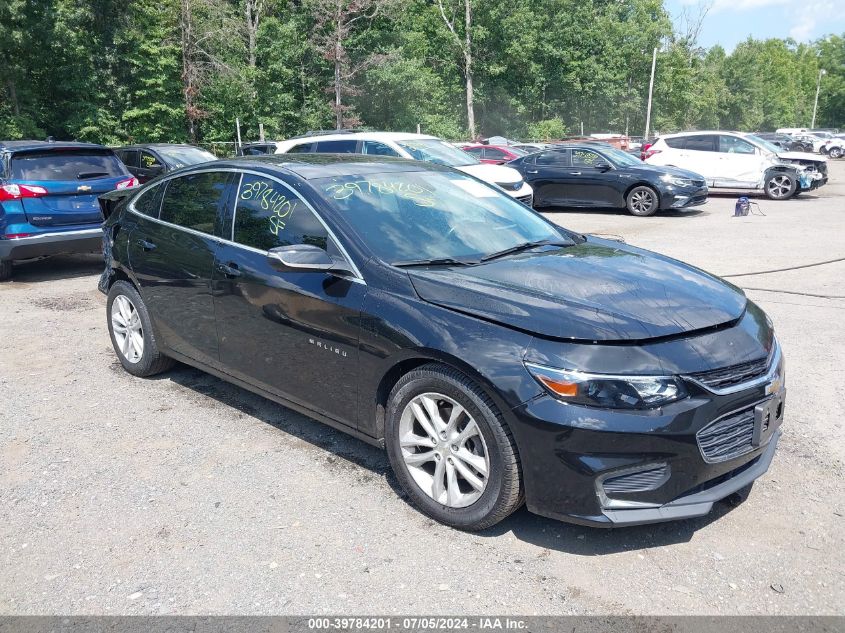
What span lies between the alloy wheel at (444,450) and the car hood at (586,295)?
0.48 metres

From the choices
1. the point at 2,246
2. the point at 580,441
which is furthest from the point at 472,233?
the point at 2,246

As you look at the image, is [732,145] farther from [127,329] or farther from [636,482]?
[636,482]

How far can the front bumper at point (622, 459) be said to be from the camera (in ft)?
9.64

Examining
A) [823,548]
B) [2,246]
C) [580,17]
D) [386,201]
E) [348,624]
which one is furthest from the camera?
[580,17]

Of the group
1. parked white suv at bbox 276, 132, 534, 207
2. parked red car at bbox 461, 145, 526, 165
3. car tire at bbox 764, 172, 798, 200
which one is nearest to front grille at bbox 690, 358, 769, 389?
parked white suv at bbox 276, 132, 534, 207

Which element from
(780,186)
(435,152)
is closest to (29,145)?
(435,152)

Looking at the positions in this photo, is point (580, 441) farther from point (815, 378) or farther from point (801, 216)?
point (801, 216)

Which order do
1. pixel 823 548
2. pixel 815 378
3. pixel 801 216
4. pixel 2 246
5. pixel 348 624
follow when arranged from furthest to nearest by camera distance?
pixel 801 216, pixel 2 246, pixel 815 378, pixel 823 548, pixel 348 624

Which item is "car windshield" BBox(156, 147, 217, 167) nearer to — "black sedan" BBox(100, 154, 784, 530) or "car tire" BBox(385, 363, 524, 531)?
"black sedan" BBox(100, 154, 784, 530)

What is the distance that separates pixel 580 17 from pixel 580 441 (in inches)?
2425

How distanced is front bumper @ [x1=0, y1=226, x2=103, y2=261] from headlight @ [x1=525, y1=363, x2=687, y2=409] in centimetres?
747

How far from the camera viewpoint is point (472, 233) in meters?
4.23

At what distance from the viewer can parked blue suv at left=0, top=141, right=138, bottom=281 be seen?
8867 mm

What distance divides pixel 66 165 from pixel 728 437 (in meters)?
9.02
